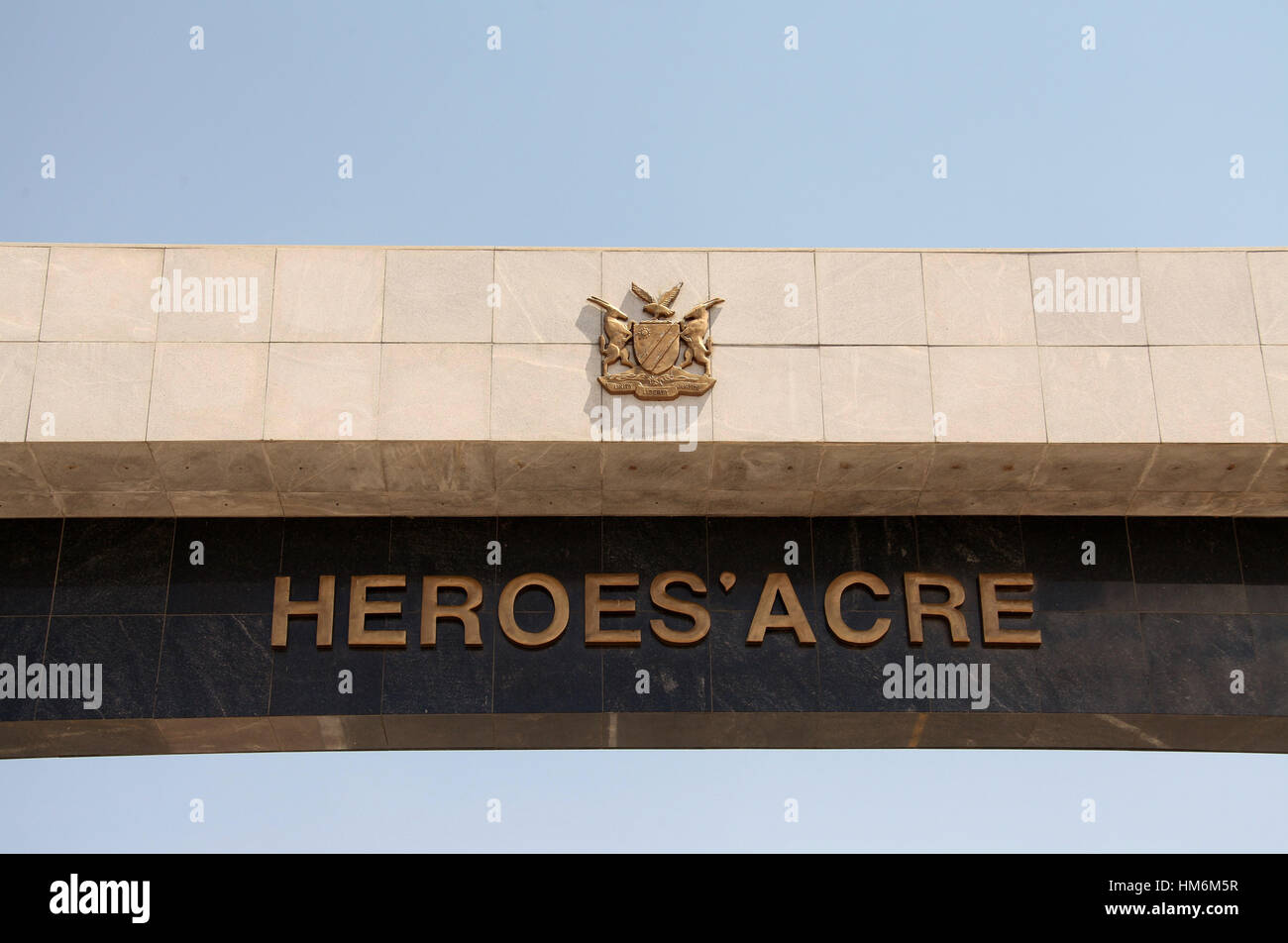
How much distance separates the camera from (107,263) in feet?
50.6

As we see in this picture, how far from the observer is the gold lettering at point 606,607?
608 inches

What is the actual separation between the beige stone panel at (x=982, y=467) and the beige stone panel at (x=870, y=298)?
53.2 inches

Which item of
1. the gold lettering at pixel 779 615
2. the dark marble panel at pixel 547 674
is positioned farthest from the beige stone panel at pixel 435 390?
the gold lettering at pixel 779 615

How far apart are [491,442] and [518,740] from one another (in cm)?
346

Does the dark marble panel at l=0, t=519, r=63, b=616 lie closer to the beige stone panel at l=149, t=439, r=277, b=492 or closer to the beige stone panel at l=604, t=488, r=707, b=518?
the beige stone panel at l=149, t=439, r=277, b=492

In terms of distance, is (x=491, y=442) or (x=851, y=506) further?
(x=851, y=506)

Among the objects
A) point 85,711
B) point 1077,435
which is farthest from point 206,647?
point 1077,435

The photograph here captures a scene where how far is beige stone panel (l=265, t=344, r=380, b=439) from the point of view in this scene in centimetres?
1471

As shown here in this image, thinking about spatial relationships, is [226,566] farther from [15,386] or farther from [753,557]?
[753,557]

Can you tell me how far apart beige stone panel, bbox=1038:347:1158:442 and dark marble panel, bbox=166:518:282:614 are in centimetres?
876

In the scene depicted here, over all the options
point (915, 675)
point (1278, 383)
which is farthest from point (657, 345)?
point (1278, 383)

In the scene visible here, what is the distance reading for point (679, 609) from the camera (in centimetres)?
1565

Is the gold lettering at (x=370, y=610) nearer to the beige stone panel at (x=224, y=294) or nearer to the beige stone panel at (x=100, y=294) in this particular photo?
the beige stone panel at (x=224, y=294)
